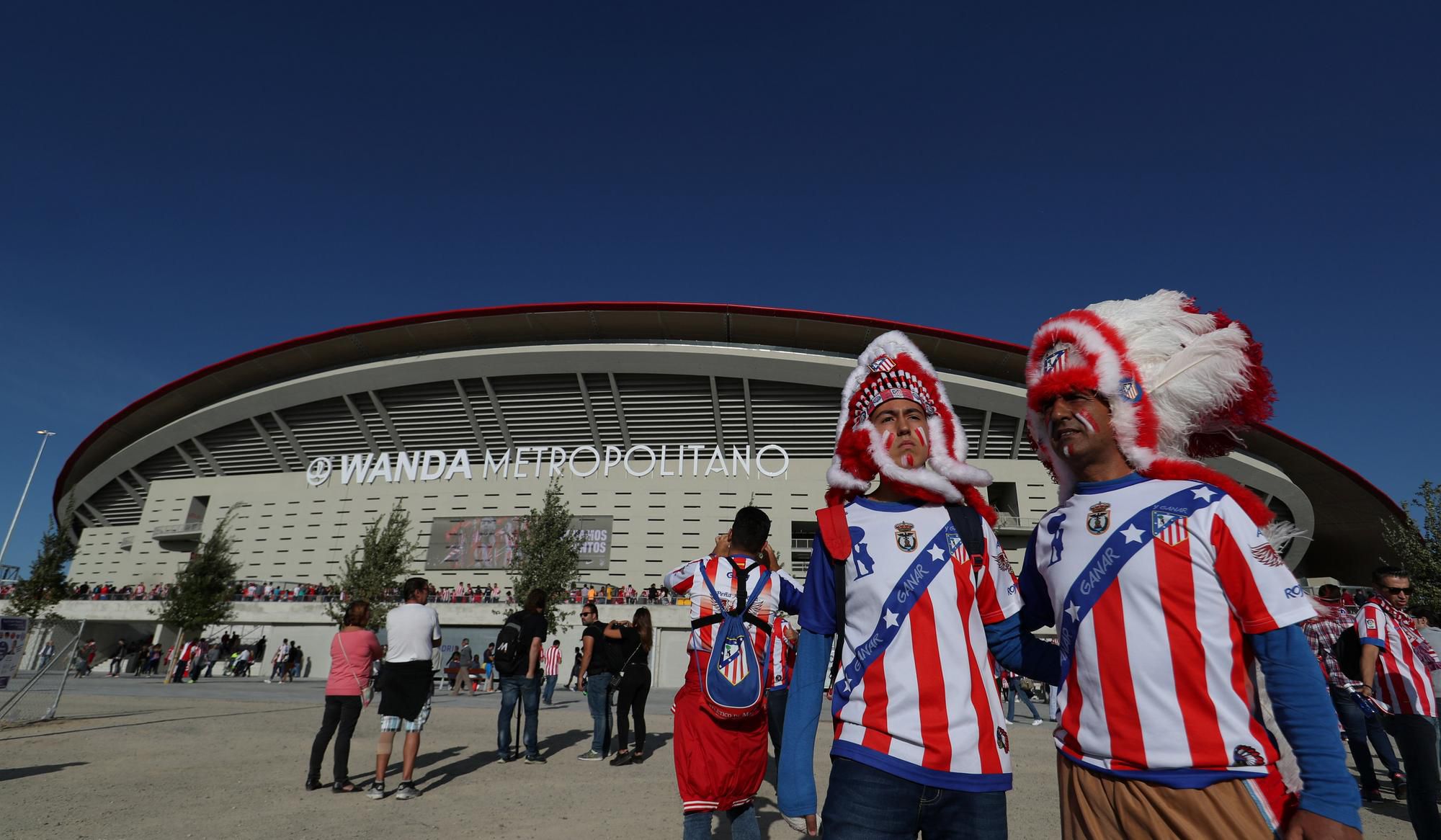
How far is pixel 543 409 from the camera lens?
35.8m

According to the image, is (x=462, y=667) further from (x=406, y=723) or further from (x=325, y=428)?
(x=325, y=428)

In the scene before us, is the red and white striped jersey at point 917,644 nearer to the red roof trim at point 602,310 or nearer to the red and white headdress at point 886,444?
the red and white headdress at point 886,444

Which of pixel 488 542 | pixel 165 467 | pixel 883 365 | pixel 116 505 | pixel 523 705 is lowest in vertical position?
pixel 523 705

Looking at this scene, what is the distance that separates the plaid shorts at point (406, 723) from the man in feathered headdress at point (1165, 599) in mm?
5407

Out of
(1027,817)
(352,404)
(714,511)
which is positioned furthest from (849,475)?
(352,404)

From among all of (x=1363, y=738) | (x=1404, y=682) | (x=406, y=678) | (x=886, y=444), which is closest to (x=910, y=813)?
(x=886, y=444)

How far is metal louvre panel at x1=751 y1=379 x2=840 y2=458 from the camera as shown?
34094mm

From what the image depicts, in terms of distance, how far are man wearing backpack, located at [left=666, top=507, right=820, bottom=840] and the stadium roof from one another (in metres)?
29.6

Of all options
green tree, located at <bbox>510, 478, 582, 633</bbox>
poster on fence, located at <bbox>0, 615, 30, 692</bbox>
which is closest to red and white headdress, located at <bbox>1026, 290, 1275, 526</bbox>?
poster on fence, located at <bbox>0, 615, 30, 692</bbox>

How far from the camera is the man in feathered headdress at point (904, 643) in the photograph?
1879 millimetres

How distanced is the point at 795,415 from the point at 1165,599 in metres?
32.8

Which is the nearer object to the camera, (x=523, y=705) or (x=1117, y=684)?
(x=1117, y=684)

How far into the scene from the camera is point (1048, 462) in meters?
2.27

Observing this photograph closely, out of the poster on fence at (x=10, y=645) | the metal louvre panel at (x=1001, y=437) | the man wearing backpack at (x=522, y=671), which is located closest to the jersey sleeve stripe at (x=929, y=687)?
the man wearing backpack at (x=522, y=671)
